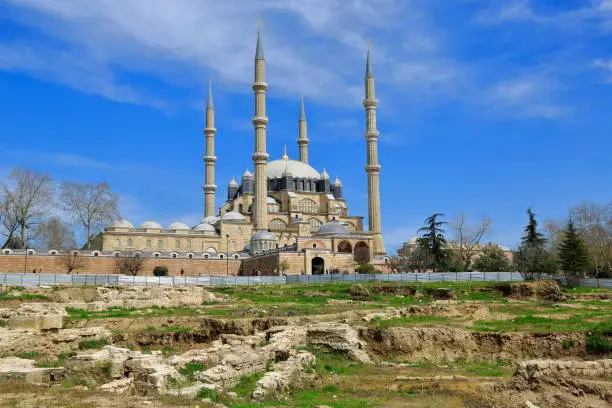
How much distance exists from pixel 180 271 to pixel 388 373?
128 ft

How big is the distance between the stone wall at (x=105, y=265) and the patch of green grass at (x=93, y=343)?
30317mm

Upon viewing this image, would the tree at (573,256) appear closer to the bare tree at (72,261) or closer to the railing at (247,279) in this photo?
the railing at (247,279)

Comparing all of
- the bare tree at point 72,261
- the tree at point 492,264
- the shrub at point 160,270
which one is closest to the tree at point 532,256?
the tree at point 492,264

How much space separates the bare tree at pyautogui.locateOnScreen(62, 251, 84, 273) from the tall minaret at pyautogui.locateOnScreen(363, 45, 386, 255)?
78.2 feet

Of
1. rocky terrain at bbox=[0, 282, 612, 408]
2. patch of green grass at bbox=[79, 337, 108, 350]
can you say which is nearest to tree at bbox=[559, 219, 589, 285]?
rocky terrain at bbox=[0, 282, 612, 408]

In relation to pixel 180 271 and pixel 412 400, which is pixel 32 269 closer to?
pixel 180 271

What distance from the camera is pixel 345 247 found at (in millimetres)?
54438

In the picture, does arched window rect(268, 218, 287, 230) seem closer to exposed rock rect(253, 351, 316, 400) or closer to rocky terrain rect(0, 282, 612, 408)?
rocky terrain rect(0, 282, 612, 408)

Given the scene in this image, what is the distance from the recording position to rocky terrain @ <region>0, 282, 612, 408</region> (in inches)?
443

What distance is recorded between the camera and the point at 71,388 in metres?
11.7

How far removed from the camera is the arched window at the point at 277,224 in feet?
207

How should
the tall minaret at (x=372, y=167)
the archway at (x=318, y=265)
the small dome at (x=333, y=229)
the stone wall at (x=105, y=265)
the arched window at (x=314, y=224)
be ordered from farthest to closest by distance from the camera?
the arched window at (x=314, y=224) → the tall minaret at (x=372, y=167) → the small dome at (x=333, y=229) → the archway at (x=318, y=265) → the stone wall at (x=105, y=265)

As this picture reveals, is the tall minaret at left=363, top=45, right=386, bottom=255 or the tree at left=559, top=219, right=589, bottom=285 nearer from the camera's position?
the tree at left=559, top=219, right=589, bottom=285

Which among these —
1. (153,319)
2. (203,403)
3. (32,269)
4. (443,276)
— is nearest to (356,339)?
(203,403)
